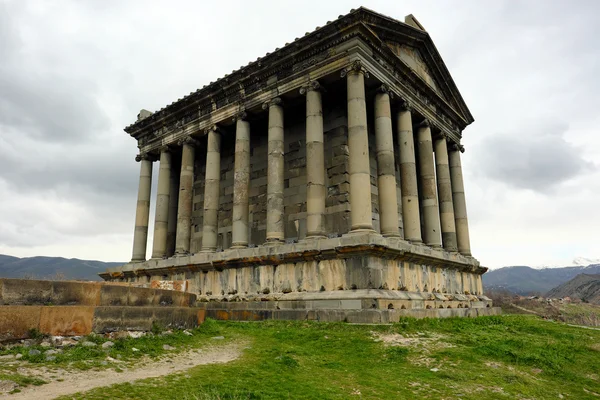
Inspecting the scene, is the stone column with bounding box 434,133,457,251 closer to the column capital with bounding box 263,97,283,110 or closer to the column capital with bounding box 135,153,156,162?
the column capital with bounding box 263,97,283,110

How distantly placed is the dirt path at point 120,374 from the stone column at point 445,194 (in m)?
14.6

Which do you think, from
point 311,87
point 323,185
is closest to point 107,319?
point 323,185

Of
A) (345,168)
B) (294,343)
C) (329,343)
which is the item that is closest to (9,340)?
(294,343)

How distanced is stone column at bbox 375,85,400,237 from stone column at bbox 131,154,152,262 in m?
14.0

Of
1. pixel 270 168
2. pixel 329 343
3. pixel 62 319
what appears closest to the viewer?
pixel 62 319

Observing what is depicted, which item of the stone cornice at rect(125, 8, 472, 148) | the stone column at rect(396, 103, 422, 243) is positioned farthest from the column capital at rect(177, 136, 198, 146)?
the stone column at rect(396, 103, 422, 243)

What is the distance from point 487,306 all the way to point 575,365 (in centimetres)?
1249

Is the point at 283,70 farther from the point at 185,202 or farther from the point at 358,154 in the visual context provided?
the point at 185,202

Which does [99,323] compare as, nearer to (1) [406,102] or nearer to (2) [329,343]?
(2) [329,343]

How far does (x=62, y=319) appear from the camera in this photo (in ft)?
24.7

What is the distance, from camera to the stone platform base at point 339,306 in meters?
12.0

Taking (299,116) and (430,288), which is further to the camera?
(299,116)

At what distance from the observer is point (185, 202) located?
2103 centimetres

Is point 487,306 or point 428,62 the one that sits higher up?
point 428,62
